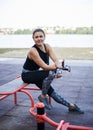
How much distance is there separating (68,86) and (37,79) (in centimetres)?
319

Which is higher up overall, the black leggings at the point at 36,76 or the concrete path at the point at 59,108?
the black leggings at the point at 36,76

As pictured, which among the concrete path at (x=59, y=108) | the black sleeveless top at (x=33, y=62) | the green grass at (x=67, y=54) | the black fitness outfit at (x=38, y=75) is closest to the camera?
the concrete path at (x=59, y=108)

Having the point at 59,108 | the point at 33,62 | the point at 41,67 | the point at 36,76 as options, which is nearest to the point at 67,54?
the point at 59,108

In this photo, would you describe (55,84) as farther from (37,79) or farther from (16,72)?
(37,79)

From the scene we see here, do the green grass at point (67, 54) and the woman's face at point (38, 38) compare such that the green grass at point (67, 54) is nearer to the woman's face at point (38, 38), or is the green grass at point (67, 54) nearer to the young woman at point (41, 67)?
the young woman at point (41, 67)

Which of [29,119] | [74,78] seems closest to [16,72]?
[74,78]

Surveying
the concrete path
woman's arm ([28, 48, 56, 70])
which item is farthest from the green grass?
woman's arm ([28, 48, 56, 70])

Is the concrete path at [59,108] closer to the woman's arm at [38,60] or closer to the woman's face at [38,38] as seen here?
the woman's arm at [38,60]

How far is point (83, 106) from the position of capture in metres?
5.78

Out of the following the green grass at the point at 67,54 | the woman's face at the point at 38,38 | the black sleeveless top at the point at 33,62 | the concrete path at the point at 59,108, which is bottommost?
the green grass at the point at 67,54

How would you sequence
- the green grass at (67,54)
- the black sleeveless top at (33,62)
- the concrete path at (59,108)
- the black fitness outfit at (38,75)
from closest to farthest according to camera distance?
the concrete path at (59,108) < the black fitness outfit at (38,75) < the black sleeveless top at (33,62) < the green grass at (67,54)

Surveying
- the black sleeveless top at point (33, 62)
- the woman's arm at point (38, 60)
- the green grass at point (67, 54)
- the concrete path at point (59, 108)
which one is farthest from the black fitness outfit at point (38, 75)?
the green grass at point (67, 54)

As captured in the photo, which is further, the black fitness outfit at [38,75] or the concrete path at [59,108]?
the black fitness outfit at [38,75]

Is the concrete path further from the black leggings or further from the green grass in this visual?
the green grass
